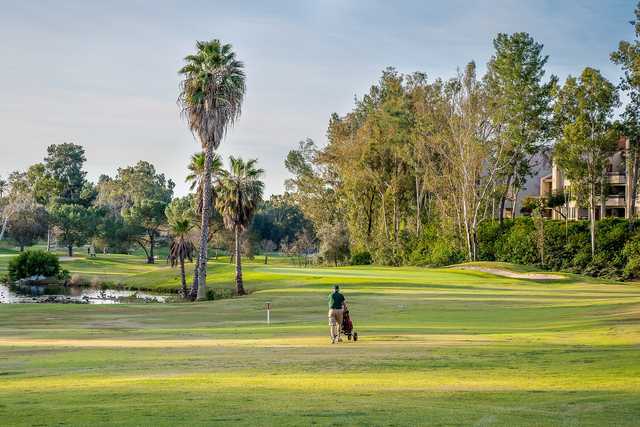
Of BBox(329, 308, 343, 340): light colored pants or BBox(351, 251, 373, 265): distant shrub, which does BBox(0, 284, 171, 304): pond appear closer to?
BBox(351, 251, 373, 265): distant shrub

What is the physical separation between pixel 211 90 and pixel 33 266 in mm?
38536

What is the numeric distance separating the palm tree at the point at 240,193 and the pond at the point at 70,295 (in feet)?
26.7

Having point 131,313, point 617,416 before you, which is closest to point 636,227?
point 131,313

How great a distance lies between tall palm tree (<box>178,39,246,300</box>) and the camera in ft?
182

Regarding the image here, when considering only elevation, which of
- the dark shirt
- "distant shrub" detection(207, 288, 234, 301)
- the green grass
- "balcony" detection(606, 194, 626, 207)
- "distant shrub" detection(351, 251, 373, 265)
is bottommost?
"distant shrub" detection(207, 288, 234, 301)

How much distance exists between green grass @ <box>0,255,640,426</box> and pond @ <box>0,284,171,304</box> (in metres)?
21.7

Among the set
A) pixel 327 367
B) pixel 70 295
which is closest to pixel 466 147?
pixel 70 295

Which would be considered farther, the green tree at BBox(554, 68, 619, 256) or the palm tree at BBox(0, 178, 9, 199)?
the palm tree at BBox(0, 178, 9, 199)

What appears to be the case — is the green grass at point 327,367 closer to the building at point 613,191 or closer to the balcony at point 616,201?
the building at point 613,191

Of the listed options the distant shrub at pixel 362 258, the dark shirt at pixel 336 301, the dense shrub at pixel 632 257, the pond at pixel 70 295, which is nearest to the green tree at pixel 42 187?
the distant shrub at pixel 362 258

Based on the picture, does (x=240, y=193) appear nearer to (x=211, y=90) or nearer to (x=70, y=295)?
(x=211, y=90)

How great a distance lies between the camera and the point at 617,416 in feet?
39.9

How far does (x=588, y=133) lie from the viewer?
7519 centimetres

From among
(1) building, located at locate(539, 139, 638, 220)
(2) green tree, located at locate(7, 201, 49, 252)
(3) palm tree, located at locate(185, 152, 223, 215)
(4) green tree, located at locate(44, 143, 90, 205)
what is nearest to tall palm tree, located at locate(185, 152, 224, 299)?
(3) palm tree, located at locate(185, 152, 223, 215)
